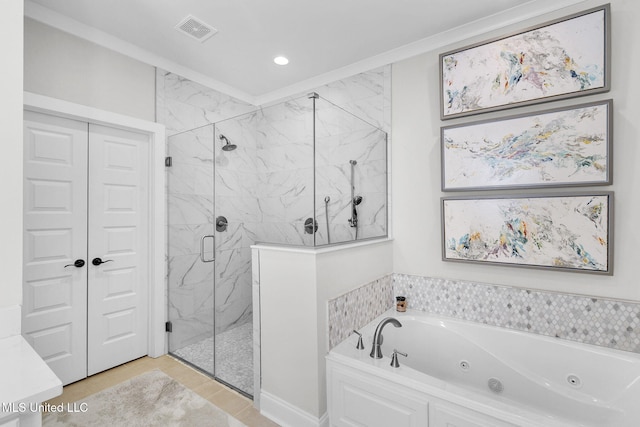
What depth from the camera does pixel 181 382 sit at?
2.37m

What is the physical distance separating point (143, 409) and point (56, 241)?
136 cm

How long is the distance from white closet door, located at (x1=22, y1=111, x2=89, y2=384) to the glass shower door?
65 centimetres

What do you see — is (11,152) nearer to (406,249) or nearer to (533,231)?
(406,249)

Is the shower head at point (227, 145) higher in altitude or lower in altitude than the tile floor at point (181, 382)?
higher

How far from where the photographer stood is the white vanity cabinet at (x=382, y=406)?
4.67 feet

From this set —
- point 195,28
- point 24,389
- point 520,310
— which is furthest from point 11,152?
point 520,310

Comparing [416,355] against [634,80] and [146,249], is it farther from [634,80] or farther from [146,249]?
[146,249]

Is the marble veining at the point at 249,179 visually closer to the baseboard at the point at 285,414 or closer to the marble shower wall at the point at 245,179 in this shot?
the marble shower wall at the point at 245,179

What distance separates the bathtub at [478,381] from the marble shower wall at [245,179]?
826 millimetres

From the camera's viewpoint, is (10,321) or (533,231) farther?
(533,231)

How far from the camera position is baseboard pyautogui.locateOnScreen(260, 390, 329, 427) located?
186 centimetres

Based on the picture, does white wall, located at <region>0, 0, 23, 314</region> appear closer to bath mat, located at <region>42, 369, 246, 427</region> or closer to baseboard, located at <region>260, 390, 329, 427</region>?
bath mat, located at <region>42, 369, 246, 427</region>

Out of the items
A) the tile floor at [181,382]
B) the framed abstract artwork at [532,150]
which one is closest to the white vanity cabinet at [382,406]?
Result: the tile floor at [181,382]

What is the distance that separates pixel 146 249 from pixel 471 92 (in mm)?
2991
